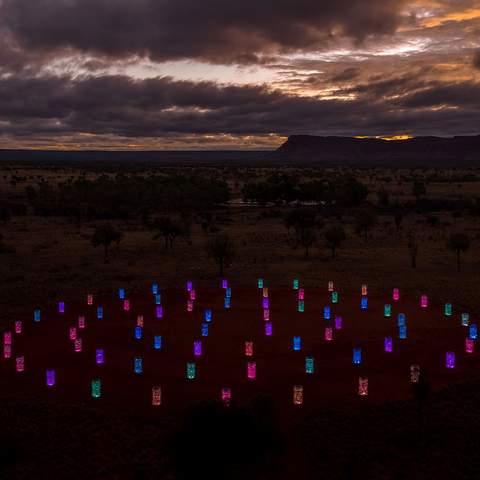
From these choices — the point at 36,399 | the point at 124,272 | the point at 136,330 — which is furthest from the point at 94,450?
the point at 124,272

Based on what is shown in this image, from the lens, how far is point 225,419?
8477mm

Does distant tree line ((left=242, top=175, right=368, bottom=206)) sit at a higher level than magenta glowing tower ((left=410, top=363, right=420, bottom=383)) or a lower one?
higher

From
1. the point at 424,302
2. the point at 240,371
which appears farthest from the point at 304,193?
the point at 240,371

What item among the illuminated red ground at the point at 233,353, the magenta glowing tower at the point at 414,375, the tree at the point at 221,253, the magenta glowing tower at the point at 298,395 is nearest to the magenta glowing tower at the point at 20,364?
the illuminated red ground at the point at 233,353

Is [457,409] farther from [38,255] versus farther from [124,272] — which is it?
[38,255]

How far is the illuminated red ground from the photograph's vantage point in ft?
45.3

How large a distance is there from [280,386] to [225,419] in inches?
234

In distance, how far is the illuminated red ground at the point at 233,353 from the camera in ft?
45.3

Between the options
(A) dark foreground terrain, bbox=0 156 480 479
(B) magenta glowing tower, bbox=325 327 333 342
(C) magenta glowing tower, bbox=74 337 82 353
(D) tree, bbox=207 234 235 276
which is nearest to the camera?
(A) dark foreground terrain, bbox=0 156 480 479

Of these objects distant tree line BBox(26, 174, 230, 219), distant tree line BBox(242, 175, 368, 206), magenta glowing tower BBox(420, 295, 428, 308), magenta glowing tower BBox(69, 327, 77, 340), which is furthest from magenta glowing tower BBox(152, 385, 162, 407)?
distant tree line BBox(242, 175, 368, 206)

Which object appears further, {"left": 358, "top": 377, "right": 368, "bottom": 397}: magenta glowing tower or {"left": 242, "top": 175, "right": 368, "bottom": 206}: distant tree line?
{"left": 242, "top": 175, "right": 368, "bottom": 206}: distant tree line

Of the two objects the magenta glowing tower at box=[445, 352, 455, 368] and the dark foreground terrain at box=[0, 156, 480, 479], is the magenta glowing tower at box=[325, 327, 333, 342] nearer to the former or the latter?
the dark foreground terrain at box=[0, 156, 480, 479]

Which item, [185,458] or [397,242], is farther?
[397,242]

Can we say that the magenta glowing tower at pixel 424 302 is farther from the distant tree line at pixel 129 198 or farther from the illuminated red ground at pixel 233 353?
the distant tree line at pixel 129 198
